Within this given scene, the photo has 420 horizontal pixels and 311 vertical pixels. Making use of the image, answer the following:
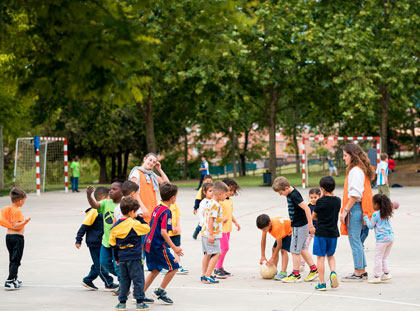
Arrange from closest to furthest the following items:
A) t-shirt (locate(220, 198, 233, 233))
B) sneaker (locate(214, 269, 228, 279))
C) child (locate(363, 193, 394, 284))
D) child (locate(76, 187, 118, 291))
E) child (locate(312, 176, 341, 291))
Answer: child (locate(76, 187, 118, 291))
child (locate(312, 176, 341, 291))
child (locate(363, 193, 394, 284))
sneaker (locate(214, 269, 228, 279))
t-shirt (locate(220, 198, 233, 233))

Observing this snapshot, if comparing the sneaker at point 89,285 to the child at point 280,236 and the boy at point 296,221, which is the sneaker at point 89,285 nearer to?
the child at point 280,236

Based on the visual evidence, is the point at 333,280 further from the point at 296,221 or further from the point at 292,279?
the point at 296,221

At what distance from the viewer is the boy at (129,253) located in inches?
296

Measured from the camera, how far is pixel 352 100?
108 feet

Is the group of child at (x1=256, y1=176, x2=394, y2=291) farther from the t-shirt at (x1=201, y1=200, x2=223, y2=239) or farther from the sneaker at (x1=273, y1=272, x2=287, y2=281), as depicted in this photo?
the t-shirt at (x1=201, y1=200, x2=223, y2=239)

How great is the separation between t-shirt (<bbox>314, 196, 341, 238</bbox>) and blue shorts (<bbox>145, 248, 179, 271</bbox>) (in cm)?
200

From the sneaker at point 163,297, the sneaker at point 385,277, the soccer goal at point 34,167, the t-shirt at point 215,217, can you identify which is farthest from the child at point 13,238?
the soccer goal at point 34,167

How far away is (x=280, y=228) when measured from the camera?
9469mm

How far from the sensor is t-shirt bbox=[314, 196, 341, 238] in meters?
8.87

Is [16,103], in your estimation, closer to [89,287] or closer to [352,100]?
[352,100]

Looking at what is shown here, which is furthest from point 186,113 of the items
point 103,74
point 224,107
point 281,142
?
point 281,142

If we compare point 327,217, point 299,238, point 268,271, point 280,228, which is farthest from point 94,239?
point 327,217

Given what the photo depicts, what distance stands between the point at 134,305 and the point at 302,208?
2.55 m

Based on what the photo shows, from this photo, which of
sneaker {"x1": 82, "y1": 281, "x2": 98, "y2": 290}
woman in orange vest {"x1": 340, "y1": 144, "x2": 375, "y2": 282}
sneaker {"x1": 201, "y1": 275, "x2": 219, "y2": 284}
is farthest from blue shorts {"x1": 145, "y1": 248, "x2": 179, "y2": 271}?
woman in orange vest {"x1": 340, "y1": 144, "x2": 375, "y2": 282}
